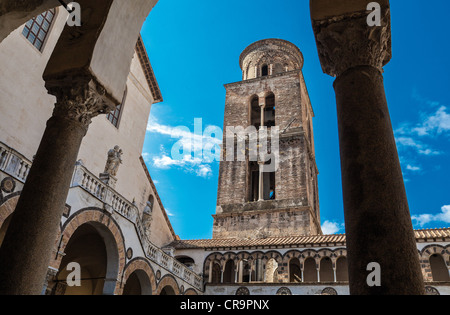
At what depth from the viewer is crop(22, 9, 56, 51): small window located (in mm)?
12070

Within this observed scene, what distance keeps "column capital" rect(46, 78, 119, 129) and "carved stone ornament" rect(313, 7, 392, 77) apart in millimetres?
2594

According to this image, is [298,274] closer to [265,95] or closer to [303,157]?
[303,157]

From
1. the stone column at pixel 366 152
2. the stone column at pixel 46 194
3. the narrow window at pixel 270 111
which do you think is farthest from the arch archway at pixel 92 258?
the narrow window at pixel 270 111

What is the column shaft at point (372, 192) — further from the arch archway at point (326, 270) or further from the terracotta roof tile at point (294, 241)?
the arch archway at point (326, 270)

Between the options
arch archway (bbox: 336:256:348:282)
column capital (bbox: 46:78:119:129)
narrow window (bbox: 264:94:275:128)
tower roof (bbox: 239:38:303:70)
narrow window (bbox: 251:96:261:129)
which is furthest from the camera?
tower roof (bbox: 239:38:303:70)

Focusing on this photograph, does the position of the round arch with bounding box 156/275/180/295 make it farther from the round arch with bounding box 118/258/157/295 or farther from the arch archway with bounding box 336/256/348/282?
the arch archway with bounding box 336/256/348/282

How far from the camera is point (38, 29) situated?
41.1 feet

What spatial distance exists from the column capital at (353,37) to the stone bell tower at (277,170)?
18.8m

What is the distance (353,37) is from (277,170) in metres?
21.1

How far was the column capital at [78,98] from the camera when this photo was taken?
4211 mm

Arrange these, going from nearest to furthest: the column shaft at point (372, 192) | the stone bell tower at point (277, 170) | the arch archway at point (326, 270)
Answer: the column shaft at point (372, 192), the arch archway at point (326, 270), the stone bell tower at point (277, 170)

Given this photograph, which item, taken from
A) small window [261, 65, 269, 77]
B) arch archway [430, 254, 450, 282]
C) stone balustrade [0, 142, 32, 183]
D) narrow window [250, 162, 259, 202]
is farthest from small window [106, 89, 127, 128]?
small window [261, 65, 269, 77]

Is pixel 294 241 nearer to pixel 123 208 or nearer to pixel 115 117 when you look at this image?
pixel 123 208

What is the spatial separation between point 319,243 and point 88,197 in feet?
36.5
